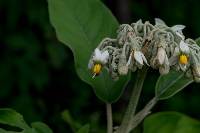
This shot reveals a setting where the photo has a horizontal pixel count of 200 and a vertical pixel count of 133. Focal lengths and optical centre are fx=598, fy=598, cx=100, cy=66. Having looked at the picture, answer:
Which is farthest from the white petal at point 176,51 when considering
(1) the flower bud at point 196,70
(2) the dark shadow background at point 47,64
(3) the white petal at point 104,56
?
(2) the dark shadow background at point 47,64

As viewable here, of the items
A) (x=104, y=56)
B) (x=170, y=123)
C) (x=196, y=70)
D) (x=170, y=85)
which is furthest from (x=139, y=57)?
(x=170, y=123)

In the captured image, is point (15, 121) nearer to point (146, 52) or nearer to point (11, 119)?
point (11, 119)

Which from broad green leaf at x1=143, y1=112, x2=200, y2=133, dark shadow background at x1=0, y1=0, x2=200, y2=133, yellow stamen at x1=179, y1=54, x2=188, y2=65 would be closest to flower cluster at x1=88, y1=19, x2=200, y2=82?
yellow stamen at x1=179, y1=54, x2=188, y2=65

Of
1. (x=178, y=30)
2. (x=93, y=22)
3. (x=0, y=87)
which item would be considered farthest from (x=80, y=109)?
(x=178, y=30)

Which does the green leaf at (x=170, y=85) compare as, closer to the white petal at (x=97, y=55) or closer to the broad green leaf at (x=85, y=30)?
the broad green leaf at (x=85, y=30)

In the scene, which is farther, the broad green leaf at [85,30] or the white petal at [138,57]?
the broad green leaf at [85,30]

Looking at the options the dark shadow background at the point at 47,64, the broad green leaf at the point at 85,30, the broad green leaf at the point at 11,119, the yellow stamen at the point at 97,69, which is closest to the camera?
the yellow stamen at the point at 97,69
